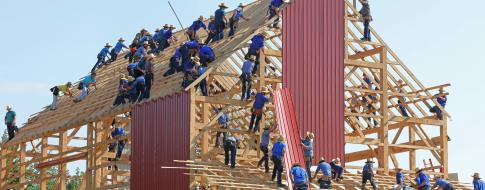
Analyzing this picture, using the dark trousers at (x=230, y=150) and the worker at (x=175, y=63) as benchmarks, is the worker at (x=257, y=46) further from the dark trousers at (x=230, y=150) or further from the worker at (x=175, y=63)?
the worker at (x=175, y=63)

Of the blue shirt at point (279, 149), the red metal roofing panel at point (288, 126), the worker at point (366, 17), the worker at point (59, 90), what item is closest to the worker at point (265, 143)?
the red metal roofing panel at point (288, 126)

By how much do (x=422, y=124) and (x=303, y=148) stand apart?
6349 mm

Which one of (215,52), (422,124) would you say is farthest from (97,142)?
(422,124)

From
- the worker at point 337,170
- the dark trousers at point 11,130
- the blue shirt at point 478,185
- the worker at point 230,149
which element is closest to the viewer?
the worker at point 230,149

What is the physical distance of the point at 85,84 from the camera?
4144cm

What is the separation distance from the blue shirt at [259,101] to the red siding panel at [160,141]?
191 cm

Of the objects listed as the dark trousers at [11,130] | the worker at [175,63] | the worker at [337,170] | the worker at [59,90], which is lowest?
the worker at [337,170]

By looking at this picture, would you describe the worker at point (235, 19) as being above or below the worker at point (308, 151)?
above

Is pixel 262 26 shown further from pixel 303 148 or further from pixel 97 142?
pixel 97 142

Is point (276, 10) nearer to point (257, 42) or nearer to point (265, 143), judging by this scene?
point (257, 42)

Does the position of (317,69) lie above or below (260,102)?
above

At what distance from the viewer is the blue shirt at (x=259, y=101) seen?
30750mm

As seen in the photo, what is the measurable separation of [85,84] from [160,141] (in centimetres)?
902

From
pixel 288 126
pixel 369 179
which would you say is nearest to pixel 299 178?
pixel 288 126
